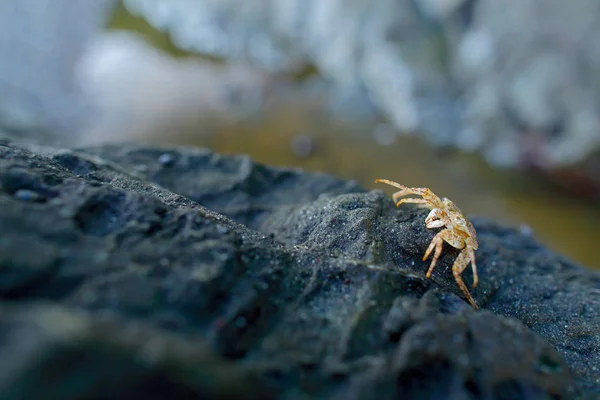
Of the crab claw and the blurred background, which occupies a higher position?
the blurred background

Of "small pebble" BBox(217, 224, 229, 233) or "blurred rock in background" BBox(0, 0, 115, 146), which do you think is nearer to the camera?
"small pebble" BBox(217, 224, 229, 233)

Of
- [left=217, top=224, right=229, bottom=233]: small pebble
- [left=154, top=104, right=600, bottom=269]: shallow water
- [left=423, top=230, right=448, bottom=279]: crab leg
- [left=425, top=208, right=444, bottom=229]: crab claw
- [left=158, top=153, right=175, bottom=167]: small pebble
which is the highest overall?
[left=154, top=104, right=600, bottom=269]: shallow water

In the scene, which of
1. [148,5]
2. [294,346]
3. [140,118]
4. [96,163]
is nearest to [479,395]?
[294,346]

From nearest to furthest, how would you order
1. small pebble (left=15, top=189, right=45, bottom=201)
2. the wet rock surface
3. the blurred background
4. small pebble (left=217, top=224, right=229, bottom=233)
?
the wet rock surface < small pebble (left=15, top=189, right=45, bottom=201) < small pebble (left=217, top=224, right=229, bottom=233) < the blurred background

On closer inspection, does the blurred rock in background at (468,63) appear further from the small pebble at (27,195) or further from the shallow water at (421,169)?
the small pebble at (27,195)

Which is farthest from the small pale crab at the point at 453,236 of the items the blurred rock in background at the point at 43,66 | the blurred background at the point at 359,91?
the blurred rock in background at the point at 43,66

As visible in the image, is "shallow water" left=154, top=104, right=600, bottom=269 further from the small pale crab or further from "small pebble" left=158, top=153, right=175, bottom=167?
"small pebble" left=158, top=153, right=175, bottom=167

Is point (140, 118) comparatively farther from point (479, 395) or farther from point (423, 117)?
point (479, 395)

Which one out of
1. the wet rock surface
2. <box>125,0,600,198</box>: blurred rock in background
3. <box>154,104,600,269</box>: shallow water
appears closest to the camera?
the wet rock surface

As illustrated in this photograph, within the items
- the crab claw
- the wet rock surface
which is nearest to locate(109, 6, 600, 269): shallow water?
the crab claw
